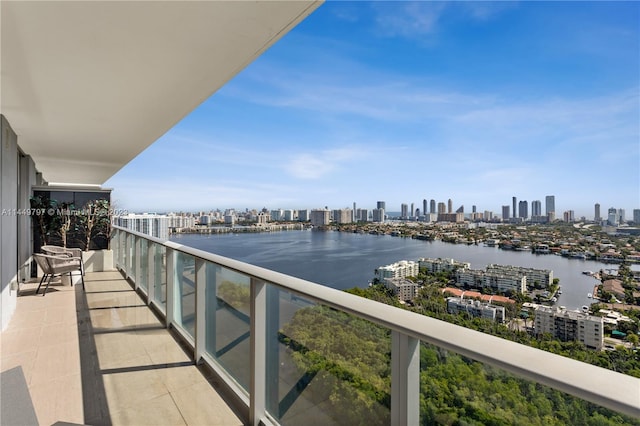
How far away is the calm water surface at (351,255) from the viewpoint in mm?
4445

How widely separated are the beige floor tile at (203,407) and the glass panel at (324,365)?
1.41 ft

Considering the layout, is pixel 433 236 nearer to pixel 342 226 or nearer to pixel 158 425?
pixel 342 226

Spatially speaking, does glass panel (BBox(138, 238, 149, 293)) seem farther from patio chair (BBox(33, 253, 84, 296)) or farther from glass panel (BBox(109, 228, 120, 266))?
glass panel (BBox(109, 228, 120, 266))

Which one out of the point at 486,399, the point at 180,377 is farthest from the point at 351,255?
the point at 486,399

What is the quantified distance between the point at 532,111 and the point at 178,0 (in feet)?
58.7

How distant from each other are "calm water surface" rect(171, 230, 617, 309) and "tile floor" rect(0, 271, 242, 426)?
120 centimetres

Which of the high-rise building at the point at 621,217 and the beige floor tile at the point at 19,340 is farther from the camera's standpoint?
the high-rise building at the point at 621,217

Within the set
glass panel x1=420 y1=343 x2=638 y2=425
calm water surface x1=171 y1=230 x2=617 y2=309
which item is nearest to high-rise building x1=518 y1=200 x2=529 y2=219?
calm water surface x1=171 y1=230 x2=617 y2=309

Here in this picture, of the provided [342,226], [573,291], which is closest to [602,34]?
[573,291]

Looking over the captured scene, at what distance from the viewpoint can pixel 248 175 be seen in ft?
104

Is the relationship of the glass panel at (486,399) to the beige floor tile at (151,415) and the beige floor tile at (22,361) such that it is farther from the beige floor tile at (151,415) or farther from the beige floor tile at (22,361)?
the beige floor tile at (22,361)

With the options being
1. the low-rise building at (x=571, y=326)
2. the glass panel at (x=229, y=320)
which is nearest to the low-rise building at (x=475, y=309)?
the low-rise building at (x=571, y=326)

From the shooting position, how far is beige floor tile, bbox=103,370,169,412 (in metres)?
2.61

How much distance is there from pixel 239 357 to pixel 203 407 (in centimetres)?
44
